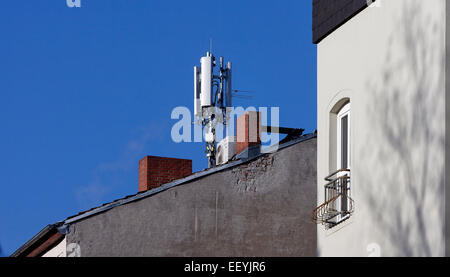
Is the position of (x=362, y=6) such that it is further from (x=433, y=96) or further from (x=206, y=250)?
(x=206, y=250)

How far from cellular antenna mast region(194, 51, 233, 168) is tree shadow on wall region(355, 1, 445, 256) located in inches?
628

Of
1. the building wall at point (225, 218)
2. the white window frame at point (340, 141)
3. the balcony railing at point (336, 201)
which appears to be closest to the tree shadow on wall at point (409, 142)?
the balcony railing at point (336, 201)

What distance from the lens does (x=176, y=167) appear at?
21.7 metres

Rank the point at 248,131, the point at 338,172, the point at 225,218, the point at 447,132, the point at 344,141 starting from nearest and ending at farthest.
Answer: the point at 447,132 → the point at 338,172 → the point at 344,141 → the point at 225,218 → the point at 248,131

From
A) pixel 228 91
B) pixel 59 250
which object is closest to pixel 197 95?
pixel 228 91

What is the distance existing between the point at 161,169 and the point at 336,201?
27.5ft

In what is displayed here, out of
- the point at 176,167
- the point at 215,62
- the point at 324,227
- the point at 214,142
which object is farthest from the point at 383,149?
the point at 215,62

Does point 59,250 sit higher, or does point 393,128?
point 393,128

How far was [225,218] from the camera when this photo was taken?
19.2 m

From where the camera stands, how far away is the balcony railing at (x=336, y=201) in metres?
13.5

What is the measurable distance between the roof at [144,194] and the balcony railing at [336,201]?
17.4ft

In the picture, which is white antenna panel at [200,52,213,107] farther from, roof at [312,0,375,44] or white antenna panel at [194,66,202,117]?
roof at [312,0,375,44]

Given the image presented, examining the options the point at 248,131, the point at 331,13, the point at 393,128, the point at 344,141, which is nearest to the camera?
the point at 393,128

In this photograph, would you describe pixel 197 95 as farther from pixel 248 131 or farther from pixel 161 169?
pixel 248 131
